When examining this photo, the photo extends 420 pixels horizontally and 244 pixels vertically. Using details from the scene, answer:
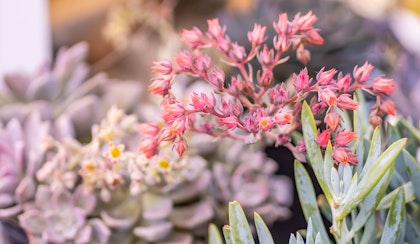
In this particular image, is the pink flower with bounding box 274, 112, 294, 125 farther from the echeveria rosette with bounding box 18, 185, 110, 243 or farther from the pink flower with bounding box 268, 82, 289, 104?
the echeveria rosette with bounding box 18, 185, 110, 243

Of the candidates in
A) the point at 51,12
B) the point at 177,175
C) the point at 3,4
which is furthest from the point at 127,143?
the point at 51,12

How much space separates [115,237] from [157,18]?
0.39 meters

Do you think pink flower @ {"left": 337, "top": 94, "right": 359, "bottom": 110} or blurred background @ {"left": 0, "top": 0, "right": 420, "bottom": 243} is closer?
pink flower @ {"left": 337, "top": 94, "right": 359, "bottom": 110}

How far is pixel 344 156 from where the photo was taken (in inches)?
8.2

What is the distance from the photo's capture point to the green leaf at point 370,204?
0.73 feet

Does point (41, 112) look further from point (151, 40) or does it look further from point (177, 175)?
point (151, 40)

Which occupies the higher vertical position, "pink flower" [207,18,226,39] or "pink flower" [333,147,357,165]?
"pink flower" [207,18,226,39]

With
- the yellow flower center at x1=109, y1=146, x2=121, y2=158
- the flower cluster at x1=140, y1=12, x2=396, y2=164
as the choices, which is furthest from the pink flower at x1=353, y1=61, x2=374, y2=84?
the yellow flower center at x1=109, y1=146, x2=121, y2=158

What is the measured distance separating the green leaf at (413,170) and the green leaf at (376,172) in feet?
0.15

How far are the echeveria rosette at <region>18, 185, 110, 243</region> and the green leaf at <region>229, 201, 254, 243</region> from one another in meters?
0.09

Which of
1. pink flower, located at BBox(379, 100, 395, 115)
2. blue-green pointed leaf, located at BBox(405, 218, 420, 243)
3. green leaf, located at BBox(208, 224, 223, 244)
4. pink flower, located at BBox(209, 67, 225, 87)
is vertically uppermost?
pink flower, located at BBox(209, 67, 225, 87)

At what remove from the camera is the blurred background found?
0.46 meters

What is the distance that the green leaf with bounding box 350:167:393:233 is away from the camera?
0.22m

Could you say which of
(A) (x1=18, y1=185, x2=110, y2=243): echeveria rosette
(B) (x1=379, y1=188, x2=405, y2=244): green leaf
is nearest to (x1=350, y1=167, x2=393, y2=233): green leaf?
(B) (x1=379, y1=188, x2=405, y2=244): green leaf
